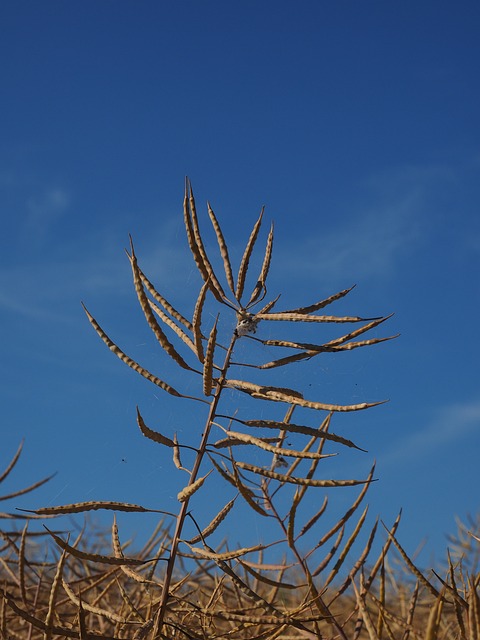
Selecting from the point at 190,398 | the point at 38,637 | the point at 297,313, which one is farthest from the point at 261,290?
the point at 38,637

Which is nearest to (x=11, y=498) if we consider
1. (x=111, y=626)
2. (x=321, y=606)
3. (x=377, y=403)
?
(x=111, y=626)

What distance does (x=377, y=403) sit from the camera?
1.10 meters

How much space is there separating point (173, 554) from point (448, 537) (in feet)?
10.1

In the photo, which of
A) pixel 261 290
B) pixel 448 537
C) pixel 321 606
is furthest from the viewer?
pixel 448 537

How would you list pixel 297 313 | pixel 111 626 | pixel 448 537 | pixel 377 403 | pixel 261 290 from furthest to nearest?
1. pixel 448 537
2. pixel 111 626
3. pixel 261 290
4. pixel 297 313
5. pixel 377 403

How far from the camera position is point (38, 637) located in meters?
1.74

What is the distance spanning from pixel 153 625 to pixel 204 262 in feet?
2.02

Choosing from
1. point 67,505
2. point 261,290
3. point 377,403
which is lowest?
point 67,505

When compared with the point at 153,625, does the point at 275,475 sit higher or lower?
higher

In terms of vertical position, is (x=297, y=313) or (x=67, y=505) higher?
(x=297, y=313)

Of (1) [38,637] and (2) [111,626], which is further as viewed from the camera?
(2) [111,626]

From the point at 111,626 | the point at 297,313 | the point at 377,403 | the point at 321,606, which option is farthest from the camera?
the point at 111,626

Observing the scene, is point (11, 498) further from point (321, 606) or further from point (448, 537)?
point (448, 537)

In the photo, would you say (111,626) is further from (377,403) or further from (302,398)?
(377,403)
